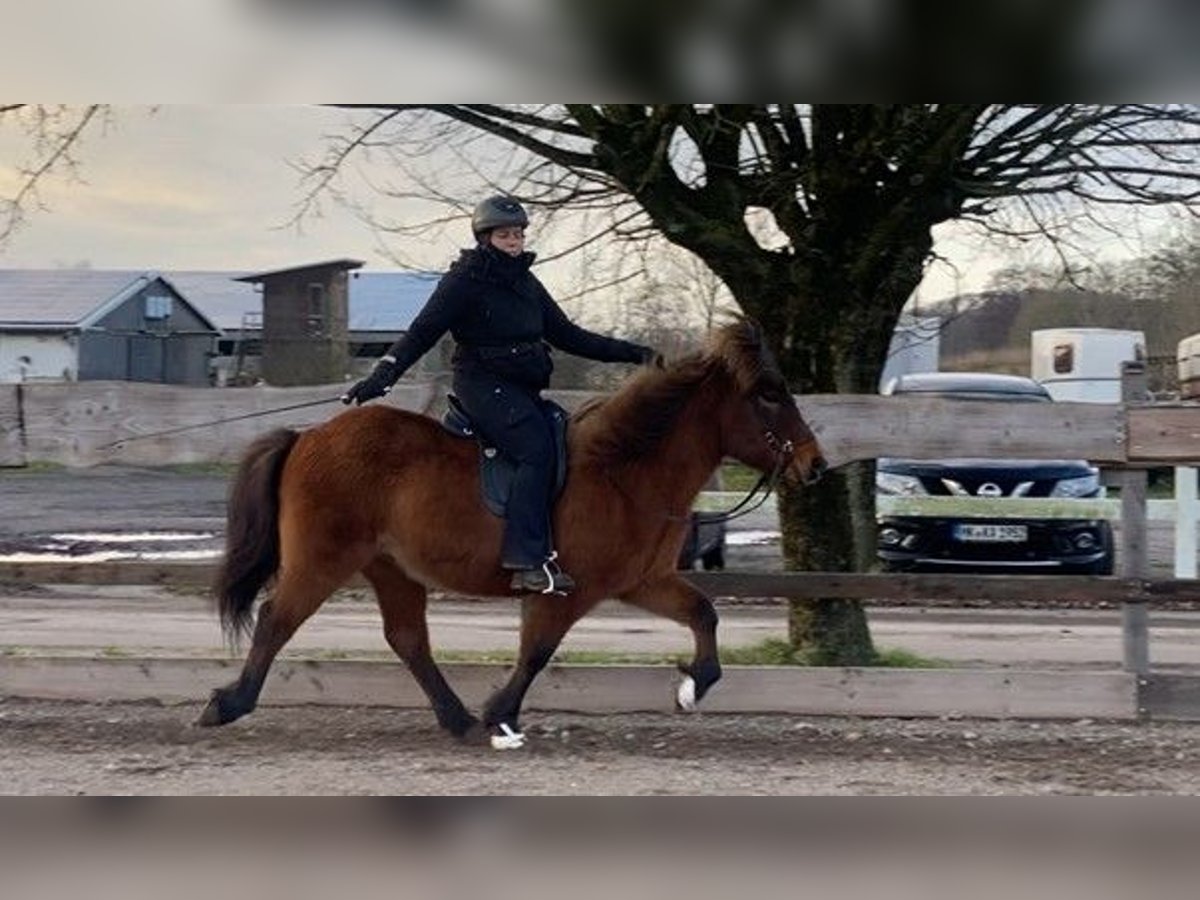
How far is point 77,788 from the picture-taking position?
6691 mm

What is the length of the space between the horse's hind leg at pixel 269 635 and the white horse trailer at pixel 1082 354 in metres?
19.9

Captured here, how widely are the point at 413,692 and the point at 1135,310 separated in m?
17.2

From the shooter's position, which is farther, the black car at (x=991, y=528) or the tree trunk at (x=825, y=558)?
the black car at (x=991, y=528)

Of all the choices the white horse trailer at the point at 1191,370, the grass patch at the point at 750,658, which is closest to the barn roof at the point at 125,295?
the white horse trailer at the point at 1191,370

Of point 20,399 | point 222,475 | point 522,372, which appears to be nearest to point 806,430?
point 522,372

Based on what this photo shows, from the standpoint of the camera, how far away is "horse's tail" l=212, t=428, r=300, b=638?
25.5ft

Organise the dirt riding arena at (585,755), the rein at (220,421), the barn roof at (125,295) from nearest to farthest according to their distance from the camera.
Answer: the dirt riding arena at (585,755), the rein at (220,421), the barn roof at (125,295)

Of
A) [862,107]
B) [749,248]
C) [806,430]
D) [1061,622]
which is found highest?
[862,107]

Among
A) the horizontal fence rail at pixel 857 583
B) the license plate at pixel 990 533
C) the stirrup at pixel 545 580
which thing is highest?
the stirrup at pixel 545 580

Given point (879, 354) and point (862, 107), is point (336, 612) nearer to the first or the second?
point (879, 354)

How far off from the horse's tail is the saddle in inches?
34.3

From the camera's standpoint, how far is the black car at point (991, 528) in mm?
14312

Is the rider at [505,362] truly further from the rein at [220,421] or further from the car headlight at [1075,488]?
→ the car headlight at [1075,488]

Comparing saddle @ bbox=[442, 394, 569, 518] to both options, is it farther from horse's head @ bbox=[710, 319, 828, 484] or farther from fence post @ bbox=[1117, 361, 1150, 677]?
fence post @ bbox=[1117, 361, 1150, 677]
